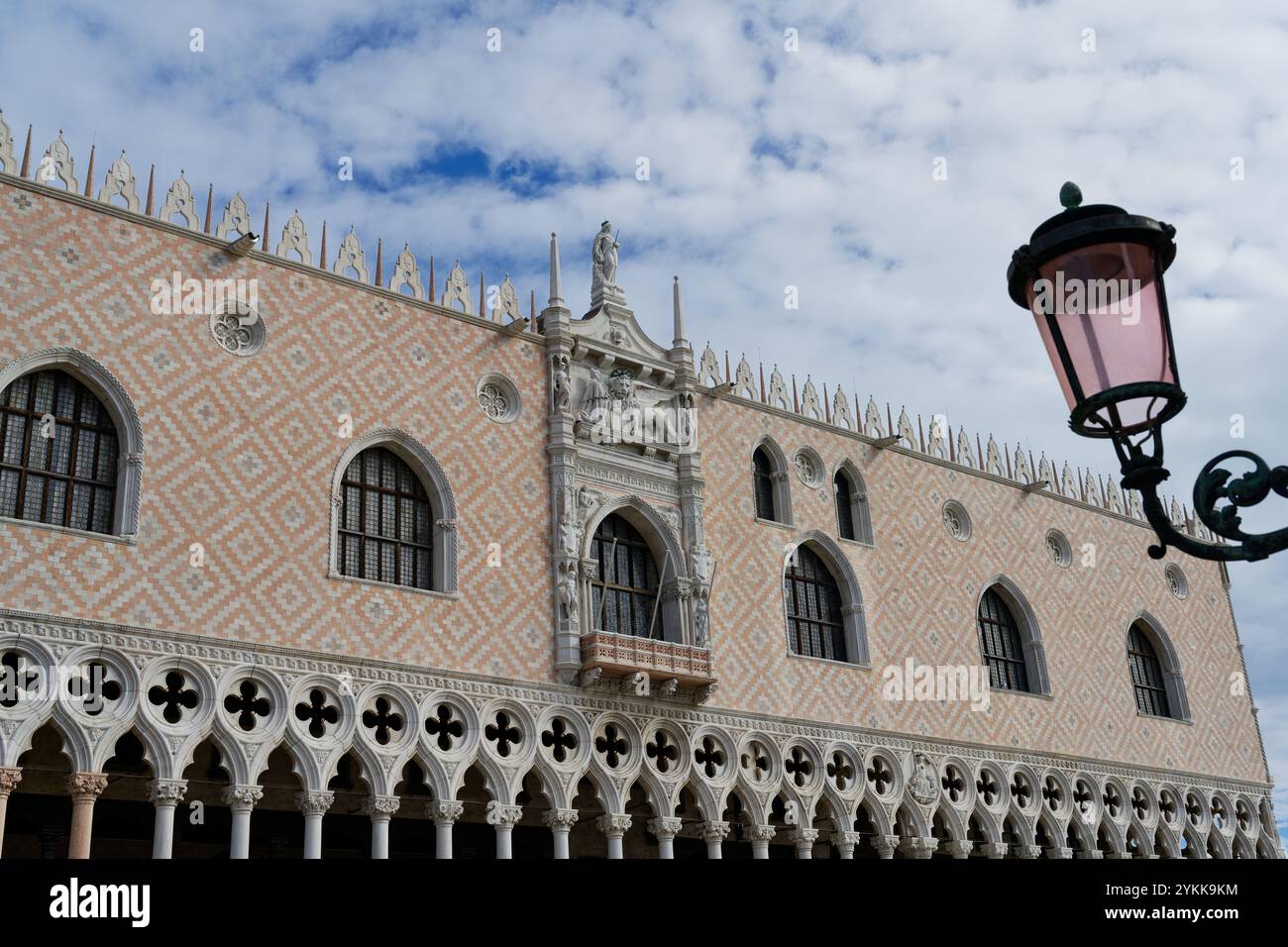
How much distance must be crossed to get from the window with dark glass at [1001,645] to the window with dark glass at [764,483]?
437 centimetres

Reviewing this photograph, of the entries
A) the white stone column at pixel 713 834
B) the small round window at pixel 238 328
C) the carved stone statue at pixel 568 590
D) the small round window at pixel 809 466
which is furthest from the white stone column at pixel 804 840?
the small round window at pixel 238 328

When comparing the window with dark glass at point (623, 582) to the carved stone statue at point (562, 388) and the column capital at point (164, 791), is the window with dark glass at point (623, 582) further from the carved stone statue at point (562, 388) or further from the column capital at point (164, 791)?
the column capital at point (164, 791)

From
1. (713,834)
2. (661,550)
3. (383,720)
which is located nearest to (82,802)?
(383,720)

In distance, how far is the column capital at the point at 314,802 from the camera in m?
13.4

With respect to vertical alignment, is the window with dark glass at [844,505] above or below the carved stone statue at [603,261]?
below

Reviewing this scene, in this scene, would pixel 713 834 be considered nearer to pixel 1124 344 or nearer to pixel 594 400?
pixel 594 400

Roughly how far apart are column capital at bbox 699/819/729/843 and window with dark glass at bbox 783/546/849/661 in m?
2.82

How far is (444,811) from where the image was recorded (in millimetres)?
14266

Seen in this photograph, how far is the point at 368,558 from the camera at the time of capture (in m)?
14.9

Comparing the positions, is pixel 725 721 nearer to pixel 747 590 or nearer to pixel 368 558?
pixel 747 590

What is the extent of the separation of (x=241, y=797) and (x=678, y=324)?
9.03 m

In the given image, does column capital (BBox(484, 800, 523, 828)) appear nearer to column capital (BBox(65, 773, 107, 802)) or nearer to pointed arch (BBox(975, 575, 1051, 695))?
column capital (BBox(65, 773, 107, 802))

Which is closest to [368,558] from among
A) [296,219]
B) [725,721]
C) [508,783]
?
[508,783]

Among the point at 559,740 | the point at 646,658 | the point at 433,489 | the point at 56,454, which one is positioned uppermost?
the point at 433,489
